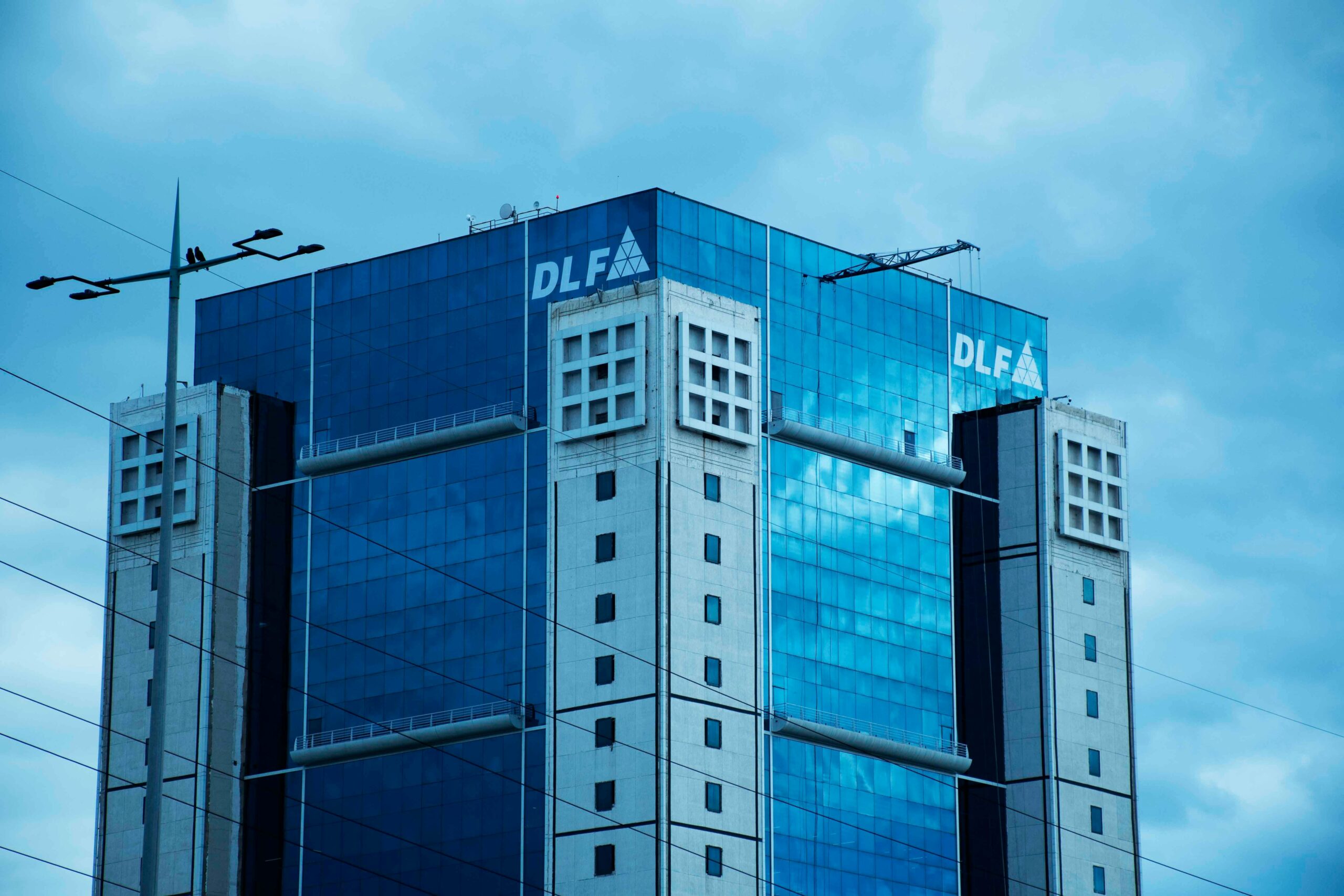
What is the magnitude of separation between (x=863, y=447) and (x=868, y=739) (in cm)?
1757

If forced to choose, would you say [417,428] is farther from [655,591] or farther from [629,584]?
[655,591]

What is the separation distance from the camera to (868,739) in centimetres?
13500

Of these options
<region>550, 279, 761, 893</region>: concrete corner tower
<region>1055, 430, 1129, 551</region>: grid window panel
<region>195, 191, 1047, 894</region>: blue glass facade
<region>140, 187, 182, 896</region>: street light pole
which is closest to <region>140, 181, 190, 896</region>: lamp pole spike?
<region>140, 187, 182, 896</region>: street light pole

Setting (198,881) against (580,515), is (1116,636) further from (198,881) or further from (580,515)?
(198,881)

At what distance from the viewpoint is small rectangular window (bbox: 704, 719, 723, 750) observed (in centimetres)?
12462

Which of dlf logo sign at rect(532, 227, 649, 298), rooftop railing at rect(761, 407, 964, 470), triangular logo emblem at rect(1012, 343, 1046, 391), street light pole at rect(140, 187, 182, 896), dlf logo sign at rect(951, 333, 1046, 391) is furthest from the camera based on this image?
triangular logo emblem at rect(1012, 343, 1046, 391)

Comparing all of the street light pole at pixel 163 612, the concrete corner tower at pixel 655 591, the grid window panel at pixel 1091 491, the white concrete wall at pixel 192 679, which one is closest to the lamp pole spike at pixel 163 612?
the street light pole at pixel 163 612

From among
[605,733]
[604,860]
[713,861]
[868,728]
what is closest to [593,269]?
[605,733]

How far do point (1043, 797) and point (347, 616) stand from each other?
4313cm

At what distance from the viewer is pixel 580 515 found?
424 feet

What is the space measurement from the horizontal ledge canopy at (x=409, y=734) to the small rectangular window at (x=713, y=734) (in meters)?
11.2

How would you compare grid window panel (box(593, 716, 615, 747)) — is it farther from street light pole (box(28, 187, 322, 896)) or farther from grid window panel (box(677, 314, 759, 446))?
street light pole (box(28, 187, 322, 896))

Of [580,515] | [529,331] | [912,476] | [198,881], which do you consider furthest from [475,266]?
[198,881]

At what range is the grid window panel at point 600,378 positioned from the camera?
12850cm
